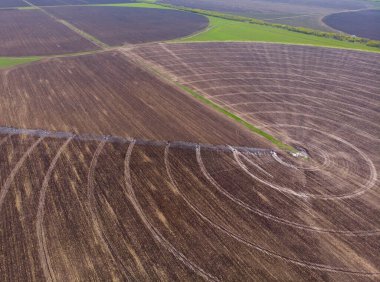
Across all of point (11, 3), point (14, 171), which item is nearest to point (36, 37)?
point (14, 171)

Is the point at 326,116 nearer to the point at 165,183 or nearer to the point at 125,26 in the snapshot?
the point at 165,183

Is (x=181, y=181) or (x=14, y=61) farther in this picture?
(x=14, y=61)

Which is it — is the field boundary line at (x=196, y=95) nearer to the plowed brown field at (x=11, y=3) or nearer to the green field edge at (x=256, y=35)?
the green field edge at (x=256, y=35)

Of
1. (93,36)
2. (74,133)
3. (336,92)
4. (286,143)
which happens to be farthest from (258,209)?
(93,36)

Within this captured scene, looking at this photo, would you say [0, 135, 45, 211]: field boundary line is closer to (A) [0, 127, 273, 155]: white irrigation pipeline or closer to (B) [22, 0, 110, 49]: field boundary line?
(A) [0, 127, 273, 155]: white irrigation pipeline

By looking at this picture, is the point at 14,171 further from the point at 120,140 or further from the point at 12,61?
the point at 12,61
